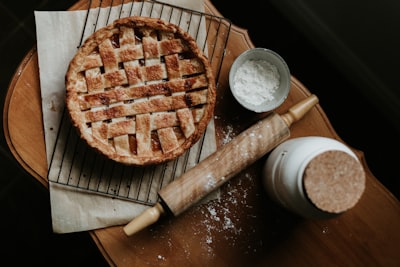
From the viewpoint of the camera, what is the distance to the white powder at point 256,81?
1.39m

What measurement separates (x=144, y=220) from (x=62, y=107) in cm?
44

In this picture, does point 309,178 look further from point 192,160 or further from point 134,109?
point 134,109

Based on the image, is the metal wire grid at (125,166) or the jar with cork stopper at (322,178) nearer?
the jar with cork stopper at (322,178)

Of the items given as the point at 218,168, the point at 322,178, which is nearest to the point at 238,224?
the point at 218,168

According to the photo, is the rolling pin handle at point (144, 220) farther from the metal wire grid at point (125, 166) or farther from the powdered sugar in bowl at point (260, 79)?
the powdered sugar in bowl at point (260, 79)

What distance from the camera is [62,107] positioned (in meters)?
1.40

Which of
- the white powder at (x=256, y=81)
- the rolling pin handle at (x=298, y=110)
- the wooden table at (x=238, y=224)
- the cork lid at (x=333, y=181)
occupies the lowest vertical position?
the wooden table at (x=238, y=224)

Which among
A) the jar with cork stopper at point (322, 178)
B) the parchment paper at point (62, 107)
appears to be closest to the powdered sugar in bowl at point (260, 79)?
the jar with cork stopper at point (322, 178)

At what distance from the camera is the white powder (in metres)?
1.39

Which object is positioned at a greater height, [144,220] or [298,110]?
[298,110]

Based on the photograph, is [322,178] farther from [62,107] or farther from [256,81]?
[62,107]

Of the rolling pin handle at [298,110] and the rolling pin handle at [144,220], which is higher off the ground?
the rolling pin handle at [298,110]

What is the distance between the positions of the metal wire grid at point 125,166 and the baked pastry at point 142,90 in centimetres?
7

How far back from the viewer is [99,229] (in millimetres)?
1400
